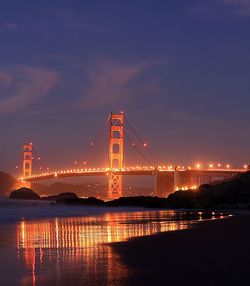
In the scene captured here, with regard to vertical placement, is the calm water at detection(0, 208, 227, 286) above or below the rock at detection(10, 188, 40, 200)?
below

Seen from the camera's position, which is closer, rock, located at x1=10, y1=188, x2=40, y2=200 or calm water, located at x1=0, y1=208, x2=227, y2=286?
calm water, located at x1=0, y1=208, x2=227, y2=286

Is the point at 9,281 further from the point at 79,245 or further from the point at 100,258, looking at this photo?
the point at 79,245

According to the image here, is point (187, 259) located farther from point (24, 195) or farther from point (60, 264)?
point (24, 195)

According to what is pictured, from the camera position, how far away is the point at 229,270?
685cm

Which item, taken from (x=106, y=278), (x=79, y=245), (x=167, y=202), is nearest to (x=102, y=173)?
(x=167, y=202)

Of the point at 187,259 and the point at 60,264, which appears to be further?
the point at 187,259

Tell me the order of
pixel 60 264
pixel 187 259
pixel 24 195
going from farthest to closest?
pixel 24 195 → pixel 187 259 → pixel 60 264

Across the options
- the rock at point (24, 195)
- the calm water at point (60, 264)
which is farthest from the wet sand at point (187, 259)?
the rock at point (24, 195)

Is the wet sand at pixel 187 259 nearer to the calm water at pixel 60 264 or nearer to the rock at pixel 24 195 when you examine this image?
the calm water at pixel 60 264

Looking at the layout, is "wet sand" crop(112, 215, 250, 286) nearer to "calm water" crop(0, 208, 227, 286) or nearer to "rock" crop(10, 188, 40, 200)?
"calm water" crop(0, 208, 227, 286)

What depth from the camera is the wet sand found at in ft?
20.8

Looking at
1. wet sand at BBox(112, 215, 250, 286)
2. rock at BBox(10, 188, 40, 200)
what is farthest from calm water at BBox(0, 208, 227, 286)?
rock at BBox(10, 188, 40, 200)

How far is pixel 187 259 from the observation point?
26.0 ft

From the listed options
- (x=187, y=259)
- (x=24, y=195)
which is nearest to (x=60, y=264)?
(x=187, y=259)
